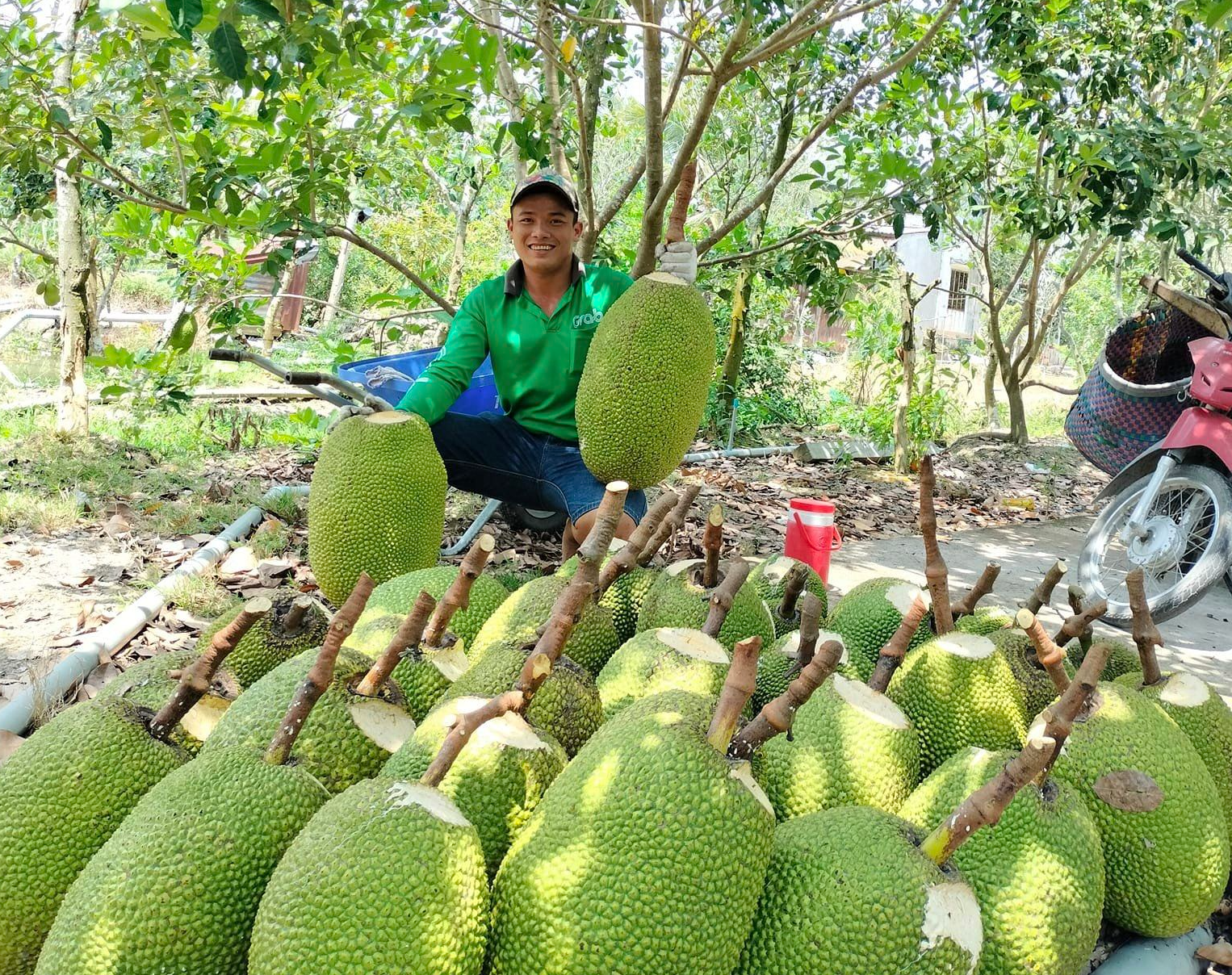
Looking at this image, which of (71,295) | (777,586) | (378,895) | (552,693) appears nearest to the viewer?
(378,895)

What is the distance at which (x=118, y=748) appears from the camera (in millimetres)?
1105

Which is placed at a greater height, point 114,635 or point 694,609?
point 694,609

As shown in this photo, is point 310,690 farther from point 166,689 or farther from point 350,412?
point 350,412

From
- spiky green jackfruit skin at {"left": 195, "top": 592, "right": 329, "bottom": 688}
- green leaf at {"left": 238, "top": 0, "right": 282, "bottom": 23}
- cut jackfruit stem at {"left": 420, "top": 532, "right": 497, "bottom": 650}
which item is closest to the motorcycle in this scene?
cut jackfruit stem at {"left": 420, "top": 532, "right": 497, "bottom": 650}

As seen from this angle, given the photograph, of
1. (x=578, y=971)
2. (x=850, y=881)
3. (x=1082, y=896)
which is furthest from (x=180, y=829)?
(x=1082, y=896)

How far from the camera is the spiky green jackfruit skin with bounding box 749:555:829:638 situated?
177cm

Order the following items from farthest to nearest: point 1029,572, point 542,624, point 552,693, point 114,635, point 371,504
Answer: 1. point 1029,572
2. point 114,635
3. point 371,504
4. point 542,624
5. point 552,693

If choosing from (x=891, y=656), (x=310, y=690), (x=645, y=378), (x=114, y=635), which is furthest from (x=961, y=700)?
(x=114, y=635)

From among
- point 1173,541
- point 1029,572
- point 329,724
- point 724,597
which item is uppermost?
point 724,597

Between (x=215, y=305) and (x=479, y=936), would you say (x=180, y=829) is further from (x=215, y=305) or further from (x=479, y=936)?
(x=215, y=305)

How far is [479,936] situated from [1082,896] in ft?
2.38

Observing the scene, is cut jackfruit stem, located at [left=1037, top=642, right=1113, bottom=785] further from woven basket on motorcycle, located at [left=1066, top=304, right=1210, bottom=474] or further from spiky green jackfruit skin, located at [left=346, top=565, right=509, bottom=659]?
woven basket on motorcycle, located at [left=1066, top=304, right=1210, bottom=474]

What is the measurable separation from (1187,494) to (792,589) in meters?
2.58

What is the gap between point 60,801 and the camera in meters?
1.04
